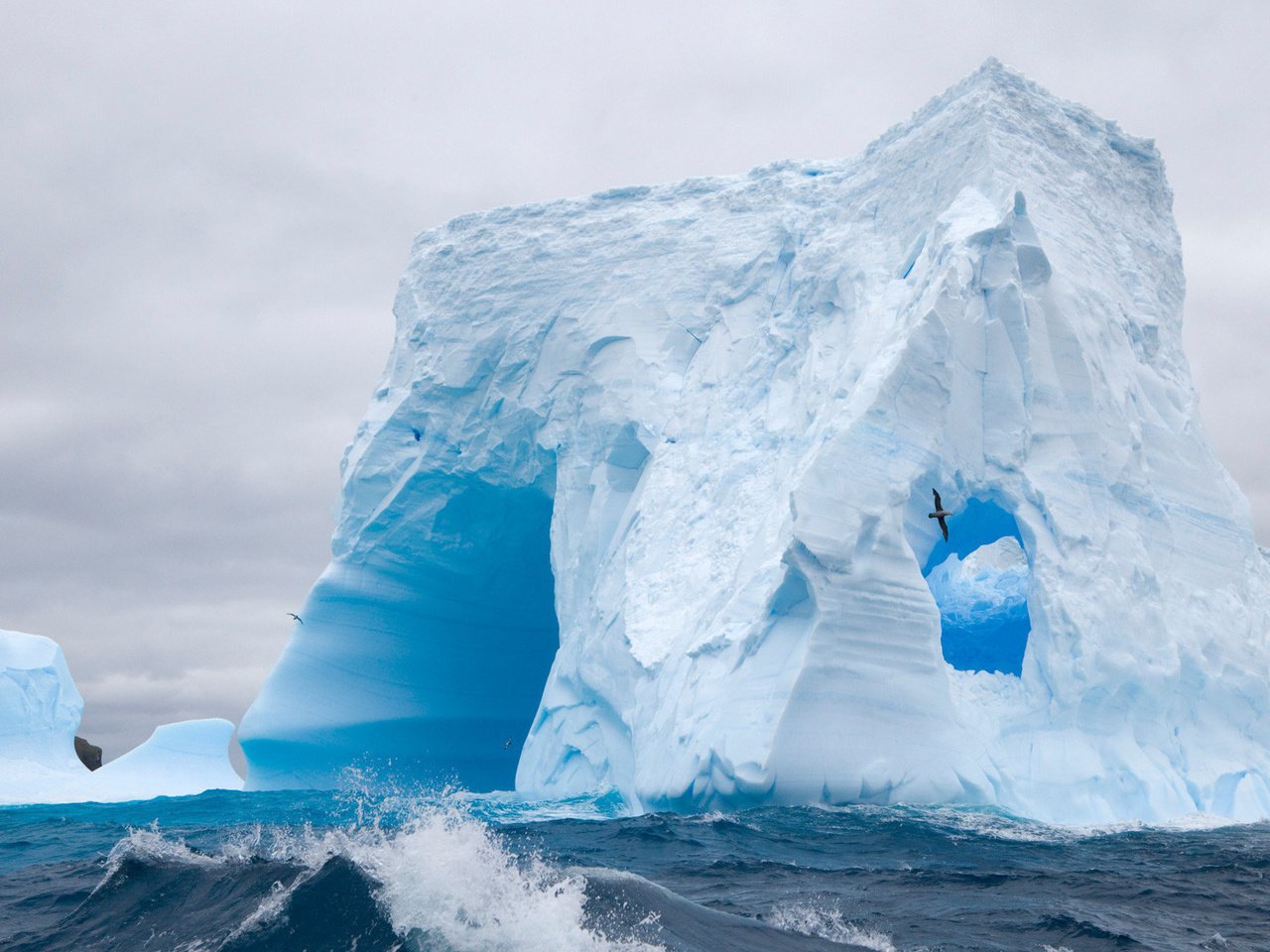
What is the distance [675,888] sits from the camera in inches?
275

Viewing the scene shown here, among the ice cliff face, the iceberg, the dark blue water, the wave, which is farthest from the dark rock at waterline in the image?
the wave

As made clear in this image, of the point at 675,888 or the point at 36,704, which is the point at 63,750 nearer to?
the point at 36,704

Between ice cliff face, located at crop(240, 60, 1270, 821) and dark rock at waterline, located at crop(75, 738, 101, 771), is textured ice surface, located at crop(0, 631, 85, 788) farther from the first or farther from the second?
dark rock at waterline, located at crop(75, 738, 101, 771)

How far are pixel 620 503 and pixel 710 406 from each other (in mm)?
1890

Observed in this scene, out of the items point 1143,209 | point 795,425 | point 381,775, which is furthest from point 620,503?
point 1143,209

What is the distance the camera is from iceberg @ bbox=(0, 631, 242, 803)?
20422 millimetres

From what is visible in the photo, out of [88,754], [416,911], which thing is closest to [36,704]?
[88,754]

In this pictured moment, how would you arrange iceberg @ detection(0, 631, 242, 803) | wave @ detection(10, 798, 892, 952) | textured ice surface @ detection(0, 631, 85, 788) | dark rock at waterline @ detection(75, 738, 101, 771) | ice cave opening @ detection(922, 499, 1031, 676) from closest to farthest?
wave @ detection(10, 798, 892, 952)
ice cave opening @ detection(922, 499, 1031, 676)
iceberg @ detection(0, 631, 242, 803)
textured ice surface @ detection(0, 631, 85, 788)
dark rock at waterline @ detection(75, 738, 101, 771)

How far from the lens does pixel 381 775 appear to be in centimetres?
1898

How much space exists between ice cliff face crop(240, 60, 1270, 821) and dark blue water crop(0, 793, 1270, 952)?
1.40m

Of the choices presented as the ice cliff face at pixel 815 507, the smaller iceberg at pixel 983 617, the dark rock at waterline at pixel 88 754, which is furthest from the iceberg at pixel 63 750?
the smaller iceberg at pixel 983 617

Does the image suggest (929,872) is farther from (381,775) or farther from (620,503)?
(381,775)

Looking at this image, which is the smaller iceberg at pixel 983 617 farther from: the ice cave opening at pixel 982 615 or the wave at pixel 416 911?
the wave at pixel 416 911

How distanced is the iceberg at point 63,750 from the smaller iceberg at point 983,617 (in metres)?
14.1
